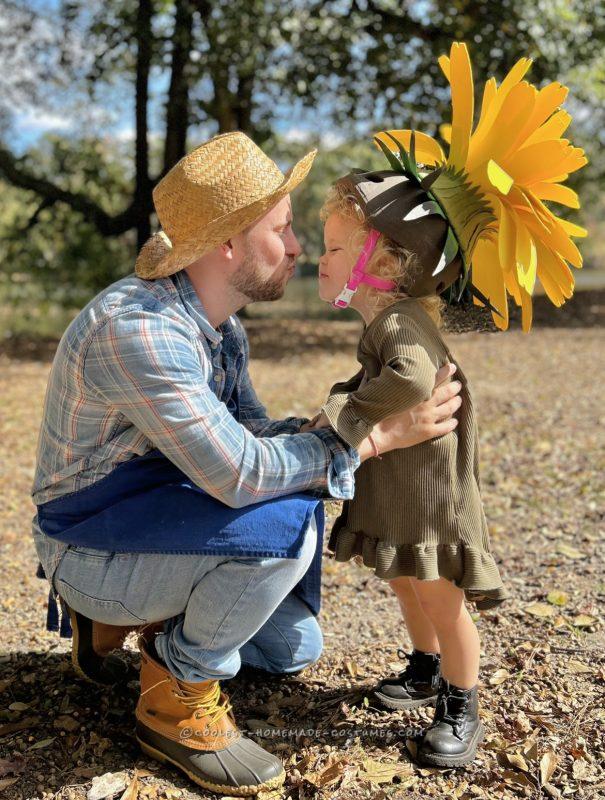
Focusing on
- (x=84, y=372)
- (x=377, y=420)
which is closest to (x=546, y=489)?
(x=377, y=420)

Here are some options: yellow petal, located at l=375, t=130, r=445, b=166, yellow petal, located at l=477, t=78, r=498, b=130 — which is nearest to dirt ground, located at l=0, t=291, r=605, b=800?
yellow petal, located at l=375, t=130, r=445, b=166

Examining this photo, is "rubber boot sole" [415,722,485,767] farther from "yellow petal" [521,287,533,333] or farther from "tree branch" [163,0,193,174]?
"tree branch" [163,0,193,174]

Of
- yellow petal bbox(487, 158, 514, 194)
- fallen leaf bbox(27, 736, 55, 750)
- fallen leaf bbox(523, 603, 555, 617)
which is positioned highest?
yellow petal bbox(487, 158, 514, 194)

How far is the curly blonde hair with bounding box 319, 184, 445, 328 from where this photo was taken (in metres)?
2.32

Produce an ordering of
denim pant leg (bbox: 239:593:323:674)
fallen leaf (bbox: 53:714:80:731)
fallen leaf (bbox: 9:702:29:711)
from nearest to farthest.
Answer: fallen leaf (bbox: 53:714:80:731), fallen leaf (bbox: 9:702:29:711), denim pant leg (bbox: 239:593:323:674)

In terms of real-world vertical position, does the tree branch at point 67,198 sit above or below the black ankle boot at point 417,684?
below

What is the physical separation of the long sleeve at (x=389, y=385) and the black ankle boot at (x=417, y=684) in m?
0.87

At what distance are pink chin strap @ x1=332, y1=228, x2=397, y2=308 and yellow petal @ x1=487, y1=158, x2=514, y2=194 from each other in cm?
34

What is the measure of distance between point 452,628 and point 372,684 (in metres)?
0.56

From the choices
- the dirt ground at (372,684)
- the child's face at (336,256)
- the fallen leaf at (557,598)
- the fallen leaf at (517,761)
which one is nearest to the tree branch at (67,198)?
the dirt ground at (372,684)

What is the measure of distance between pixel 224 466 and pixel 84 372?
0.44m

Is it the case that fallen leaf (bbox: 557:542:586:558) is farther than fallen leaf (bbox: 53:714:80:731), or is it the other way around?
fallen leaf (bbox: 557:542:586:558)

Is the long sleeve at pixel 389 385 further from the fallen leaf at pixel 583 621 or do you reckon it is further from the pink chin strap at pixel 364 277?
the fallen leaf at pixel 583 621

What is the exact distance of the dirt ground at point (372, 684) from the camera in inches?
91.1
